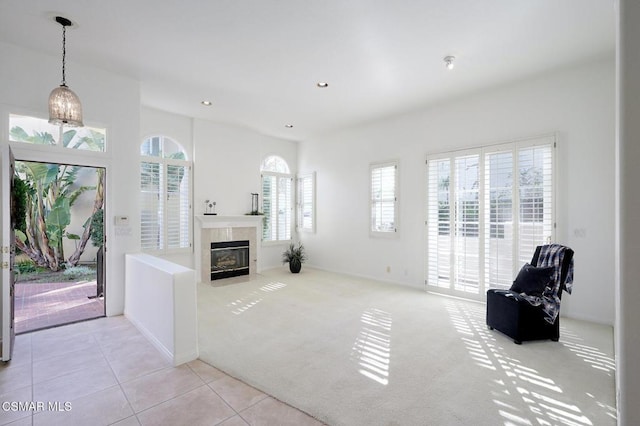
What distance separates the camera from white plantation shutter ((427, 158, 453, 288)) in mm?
4969

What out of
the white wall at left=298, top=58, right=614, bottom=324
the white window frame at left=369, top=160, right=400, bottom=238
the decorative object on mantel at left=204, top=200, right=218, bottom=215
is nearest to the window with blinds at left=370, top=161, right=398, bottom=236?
the white window frame at left=369, top=160, right=400, bottom=238

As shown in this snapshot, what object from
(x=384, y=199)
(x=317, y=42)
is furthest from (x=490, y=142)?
(x=317, y=42)

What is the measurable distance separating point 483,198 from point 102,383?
4984mm

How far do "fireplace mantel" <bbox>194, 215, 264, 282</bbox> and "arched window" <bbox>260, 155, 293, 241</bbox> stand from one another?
0.41 meters

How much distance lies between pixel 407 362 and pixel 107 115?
4.67 meters

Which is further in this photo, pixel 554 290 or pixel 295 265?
pixel 295 265

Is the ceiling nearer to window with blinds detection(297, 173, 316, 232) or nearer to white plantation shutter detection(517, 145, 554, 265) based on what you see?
white plantation shutter detection(517, 145, 554, 265)

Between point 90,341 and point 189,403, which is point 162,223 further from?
point 189,403

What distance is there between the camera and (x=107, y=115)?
4.02 metres

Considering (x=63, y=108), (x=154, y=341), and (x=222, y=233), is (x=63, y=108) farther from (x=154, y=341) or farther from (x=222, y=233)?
(x=222, y=233)

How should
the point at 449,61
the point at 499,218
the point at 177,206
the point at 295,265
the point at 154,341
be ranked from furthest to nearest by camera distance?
the point at 295,265
the point at 177,206
the point at 499,218
the point at 449,61
the point at 154,341

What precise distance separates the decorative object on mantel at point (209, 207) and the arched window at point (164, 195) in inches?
13.0

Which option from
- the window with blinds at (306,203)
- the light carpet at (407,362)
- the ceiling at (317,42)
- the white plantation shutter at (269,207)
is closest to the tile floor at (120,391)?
the light carpet at (407,362)

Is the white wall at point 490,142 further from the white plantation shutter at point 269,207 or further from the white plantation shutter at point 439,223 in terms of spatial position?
the white plantation shutter at point 269,207
